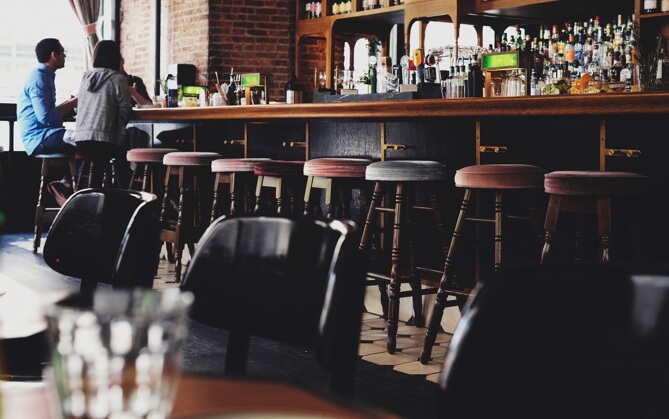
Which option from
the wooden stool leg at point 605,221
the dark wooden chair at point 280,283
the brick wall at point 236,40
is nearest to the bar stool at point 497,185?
the wooden stool leg at point 605,221

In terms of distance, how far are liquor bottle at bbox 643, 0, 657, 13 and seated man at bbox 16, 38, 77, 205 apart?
177 inches

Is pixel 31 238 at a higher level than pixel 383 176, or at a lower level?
lower

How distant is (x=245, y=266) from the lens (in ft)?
5.24

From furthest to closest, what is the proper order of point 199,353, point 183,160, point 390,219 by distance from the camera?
point 183,160, point 390,219, point 199,353

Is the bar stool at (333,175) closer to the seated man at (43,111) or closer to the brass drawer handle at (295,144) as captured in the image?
the brass drawer handle at (295,144)

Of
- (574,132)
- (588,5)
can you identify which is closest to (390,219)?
(574,132)

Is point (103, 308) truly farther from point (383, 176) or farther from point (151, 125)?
point (151, 125)

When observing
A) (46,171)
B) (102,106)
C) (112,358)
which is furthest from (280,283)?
(46,171)

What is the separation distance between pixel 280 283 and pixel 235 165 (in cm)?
362

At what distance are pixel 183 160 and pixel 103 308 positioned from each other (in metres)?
4.99

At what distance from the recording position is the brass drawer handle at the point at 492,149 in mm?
4082

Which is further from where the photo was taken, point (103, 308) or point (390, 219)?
point (390, 219)

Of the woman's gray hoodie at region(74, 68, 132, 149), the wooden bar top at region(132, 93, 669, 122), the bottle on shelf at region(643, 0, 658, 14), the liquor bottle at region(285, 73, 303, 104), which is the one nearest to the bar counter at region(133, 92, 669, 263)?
the wooden bar top at region(132, 93, 669, 122)

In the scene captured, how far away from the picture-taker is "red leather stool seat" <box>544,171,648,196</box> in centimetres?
317
